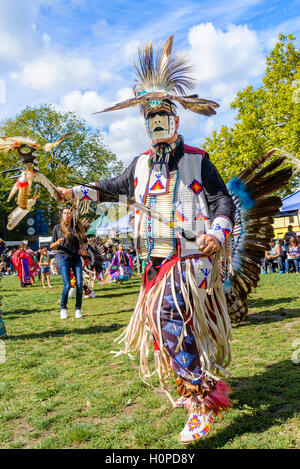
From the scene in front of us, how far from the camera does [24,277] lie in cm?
1497

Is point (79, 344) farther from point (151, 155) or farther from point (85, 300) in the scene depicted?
point (85, 300)

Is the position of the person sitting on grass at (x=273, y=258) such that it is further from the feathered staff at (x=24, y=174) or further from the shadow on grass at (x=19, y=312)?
the feathered staff at (x=24, y=174)

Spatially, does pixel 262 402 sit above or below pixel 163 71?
below

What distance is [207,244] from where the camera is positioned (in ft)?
7.81

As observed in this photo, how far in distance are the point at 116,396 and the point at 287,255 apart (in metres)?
12.2

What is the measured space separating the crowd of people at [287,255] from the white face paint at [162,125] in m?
11.8

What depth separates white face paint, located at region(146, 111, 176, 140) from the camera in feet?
8.84

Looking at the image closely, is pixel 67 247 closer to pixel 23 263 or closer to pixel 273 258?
pixel 23 263

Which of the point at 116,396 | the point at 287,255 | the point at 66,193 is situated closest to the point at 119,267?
the point at 287,255

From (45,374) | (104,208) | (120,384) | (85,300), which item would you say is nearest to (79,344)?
(45,374)

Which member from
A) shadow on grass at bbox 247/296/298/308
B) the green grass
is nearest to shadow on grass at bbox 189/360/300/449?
the green grass

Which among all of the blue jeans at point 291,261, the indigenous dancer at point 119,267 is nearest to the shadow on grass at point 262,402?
the indigenous dancer at point 119,267

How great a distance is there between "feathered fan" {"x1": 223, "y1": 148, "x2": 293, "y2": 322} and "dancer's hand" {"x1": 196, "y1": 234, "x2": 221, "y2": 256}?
1083 millimetres

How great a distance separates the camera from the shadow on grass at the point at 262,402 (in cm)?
240
